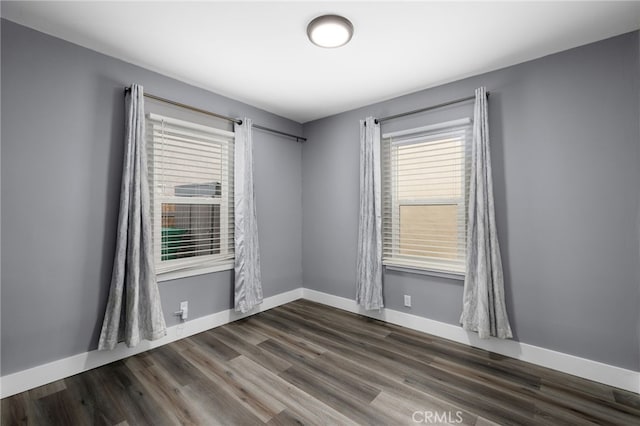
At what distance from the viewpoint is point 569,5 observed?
6.06 ft

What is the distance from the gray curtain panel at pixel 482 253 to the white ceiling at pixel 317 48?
20.6 inches

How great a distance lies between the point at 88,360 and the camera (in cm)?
230

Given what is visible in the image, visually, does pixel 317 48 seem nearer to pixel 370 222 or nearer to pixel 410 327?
pixel 370 222

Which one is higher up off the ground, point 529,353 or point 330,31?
point 330,31

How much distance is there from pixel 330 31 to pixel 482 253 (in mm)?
2196

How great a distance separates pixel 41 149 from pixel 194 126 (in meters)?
1.23

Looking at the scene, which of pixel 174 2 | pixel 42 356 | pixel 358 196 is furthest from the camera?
pixel 358 196

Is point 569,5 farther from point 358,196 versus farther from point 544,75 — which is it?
point 358,196

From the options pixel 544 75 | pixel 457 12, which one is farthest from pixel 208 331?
pixel 544 75

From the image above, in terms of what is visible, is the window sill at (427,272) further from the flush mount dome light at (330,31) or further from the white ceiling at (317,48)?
the flush mount dome light at (330,31)

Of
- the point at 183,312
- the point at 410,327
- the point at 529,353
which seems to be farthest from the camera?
the point at 410,327

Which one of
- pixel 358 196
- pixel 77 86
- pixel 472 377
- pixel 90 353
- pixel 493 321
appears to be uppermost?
pixel 77 86

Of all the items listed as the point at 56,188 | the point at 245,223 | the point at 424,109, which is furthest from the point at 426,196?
the point at 56,188

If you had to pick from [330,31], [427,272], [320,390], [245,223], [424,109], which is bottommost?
[320,390]
